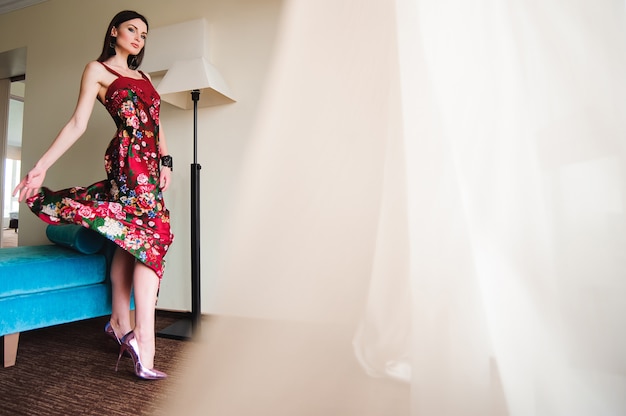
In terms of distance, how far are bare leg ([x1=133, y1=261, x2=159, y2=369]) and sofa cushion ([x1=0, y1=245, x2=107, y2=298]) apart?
36cm

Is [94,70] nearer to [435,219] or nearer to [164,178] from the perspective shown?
[164,178]

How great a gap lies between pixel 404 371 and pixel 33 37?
146 inches

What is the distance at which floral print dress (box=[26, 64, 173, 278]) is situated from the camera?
1.25m

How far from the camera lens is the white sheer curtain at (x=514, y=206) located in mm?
320

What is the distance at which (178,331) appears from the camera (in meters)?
1.72

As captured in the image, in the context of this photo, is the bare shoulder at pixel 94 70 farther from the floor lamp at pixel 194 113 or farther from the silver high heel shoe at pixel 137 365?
the silver high heel shoe at pixel 137 365

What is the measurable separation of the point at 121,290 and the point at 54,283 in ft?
0.78

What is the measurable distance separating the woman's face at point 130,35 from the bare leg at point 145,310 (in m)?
0.90

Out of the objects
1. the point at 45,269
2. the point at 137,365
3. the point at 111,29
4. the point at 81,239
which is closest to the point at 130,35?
the point at 111,29

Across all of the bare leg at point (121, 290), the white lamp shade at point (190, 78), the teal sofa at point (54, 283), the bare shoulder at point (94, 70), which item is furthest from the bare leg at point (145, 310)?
the white lamp shade at point (190, 78)

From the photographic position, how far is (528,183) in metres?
0.35

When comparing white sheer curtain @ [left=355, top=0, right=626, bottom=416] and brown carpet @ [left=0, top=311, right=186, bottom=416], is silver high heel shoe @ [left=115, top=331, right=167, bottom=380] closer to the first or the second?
brown carpet @ [left=0, top=311, right=186, bottom=416]

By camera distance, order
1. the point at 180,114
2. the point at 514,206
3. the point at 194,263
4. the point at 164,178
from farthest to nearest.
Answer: the point at 180,114 < the point at 194,263 < the point at 164,178 < the point at 514,206

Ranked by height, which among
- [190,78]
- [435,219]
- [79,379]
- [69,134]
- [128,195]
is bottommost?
[79,379]
